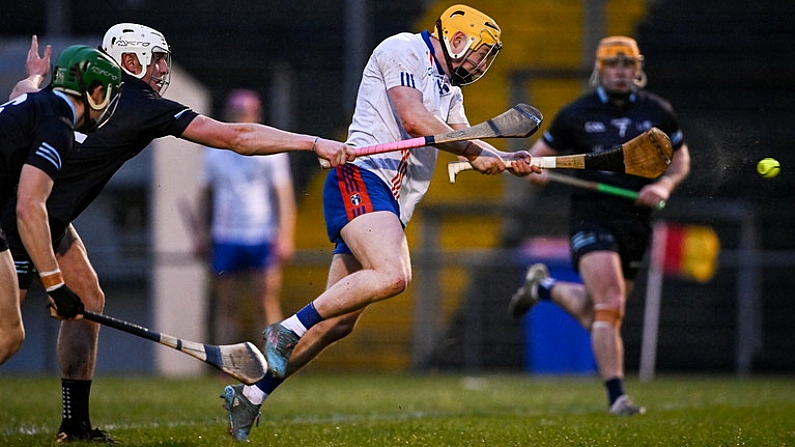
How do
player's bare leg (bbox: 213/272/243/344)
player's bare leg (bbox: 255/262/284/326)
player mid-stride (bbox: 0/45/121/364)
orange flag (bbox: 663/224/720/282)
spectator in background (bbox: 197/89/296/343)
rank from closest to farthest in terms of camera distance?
player mid-stride (bbox: 0/45/121/364) → player's bare leg (bbox: 255/262/284/326) → spectator in background (bbox: 197/89/296/343) → player's bare leg (bbox: 213/272/243/344) → orange flag (bbox: 663/224/720/282)

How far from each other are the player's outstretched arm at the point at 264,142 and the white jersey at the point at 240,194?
530 cm

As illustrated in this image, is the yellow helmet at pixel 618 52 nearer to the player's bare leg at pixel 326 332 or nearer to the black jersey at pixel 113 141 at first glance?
the player's bare leg at pixel 326 332

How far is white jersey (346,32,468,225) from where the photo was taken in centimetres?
625

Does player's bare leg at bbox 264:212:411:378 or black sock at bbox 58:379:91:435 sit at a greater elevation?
player's bare leg at bbox 264:212:411:378

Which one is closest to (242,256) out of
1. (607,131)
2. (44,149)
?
(607,131)

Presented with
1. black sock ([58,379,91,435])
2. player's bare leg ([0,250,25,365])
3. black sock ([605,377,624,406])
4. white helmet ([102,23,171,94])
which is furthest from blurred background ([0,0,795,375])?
player's bare leg ([0,250,25,365])

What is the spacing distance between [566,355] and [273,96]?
400 cm

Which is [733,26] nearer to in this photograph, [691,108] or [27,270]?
[691,108]

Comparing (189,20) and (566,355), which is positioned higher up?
(189,20)

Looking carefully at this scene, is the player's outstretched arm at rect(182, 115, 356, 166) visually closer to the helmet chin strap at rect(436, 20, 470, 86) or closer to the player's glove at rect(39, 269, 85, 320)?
the helmet chin strap at rect(436, 20, 470, 86)

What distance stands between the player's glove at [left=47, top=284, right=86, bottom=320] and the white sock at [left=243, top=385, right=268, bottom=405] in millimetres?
1099

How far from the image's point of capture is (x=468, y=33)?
6270 millimetres

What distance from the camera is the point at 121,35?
6.06 meters

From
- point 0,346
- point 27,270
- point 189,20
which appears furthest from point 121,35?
point 189,20
